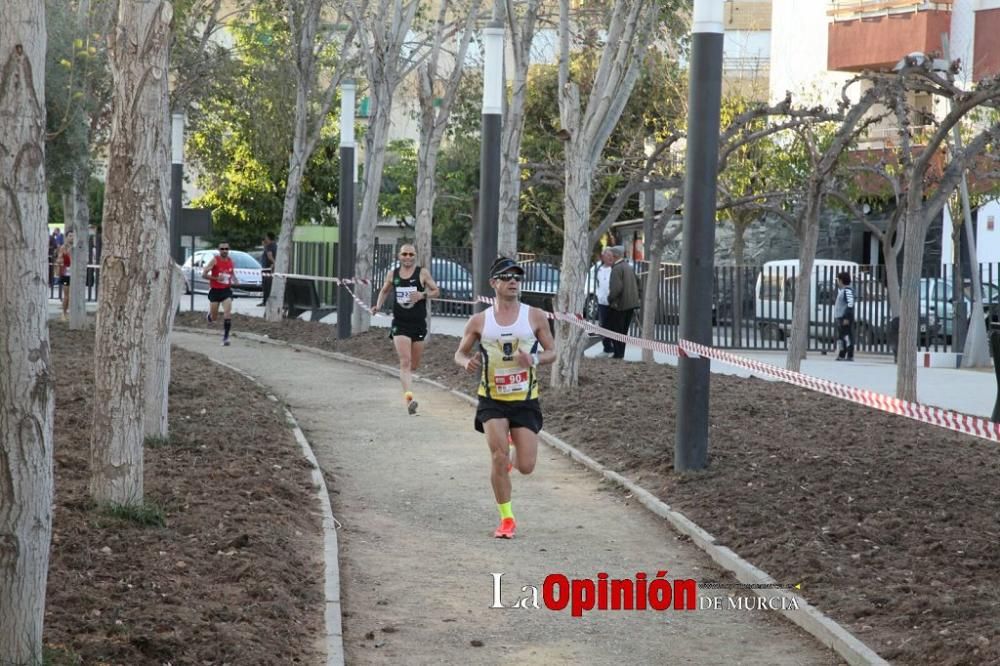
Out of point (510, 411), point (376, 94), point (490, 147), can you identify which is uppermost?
point (376, 94)

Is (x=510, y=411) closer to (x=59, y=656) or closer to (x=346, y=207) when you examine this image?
(x=59, y=656)

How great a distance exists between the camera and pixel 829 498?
405 inches

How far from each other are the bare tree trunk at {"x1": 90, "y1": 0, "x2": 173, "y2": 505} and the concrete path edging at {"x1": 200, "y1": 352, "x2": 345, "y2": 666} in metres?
1.18

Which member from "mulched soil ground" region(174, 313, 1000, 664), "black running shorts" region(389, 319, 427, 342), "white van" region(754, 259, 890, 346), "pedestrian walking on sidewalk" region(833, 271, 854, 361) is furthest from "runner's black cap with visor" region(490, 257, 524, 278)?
"white van" region(754, 259, 890, 346)

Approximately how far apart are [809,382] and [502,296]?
7.32 feet

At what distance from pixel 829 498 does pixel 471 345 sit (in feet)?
8.47

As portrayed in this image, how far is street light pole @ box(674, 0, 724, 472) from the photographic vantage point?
11.4 m

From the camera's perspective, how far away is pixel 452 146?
52.4 meters

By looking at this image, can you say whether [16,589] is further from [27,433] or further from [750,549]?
[750,549]

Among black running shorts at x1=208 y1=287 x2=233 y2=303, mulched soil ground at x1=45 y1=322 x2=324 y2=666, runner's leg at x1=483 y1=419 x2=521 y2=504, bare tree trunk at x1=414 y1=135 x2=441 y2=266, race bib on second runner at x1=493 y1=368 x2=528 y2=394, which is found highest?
bare tree trunk at x1=414 y1=135 x2=441 y2=266

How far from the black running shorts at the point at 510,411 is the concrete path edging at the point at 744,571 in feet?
4.16

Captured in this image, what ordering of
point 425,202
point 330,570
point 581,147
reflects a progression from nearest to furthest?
point 330,570 < point 581,147 < point 425,202

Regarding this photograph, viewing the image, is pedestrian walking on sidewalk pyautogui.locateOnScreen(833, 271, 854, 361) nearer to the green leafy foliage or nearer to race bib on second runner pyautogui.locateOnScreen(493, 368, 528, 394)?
the green leafy foliage

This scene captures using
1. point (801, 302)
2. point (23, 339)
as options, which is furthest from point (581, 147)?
point (23, 339)
